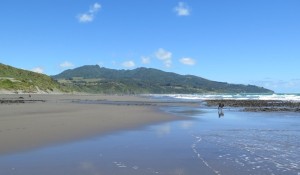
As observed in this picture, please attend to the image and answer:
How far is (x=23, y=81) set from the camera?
158 meters

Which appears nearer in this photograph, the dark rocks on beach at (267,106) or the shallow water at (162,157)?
the shallow water at (162,157)

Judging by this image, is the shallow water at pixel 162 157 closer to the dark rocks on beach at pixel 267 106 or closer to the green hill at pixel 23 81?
the dark rocks on beach at pixel 267 106

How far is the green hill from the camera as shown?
144525 millimetres

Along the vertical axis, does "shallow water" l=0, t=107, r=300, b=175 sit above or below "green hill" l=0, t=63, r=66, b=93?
below

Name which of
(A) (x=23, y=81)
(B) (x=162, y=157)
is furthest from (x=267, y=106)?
(A) (x=23, y=81)

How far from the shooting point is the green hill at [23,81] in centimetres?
14452

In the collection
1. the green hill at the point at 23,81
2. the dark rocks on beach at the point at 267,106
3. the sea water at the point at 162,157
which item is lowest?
the sea water at the point at 162,157

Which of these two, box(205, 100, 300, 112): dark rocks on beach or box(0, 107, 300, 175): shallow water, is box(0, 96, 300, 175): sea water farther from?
box(205, 100, 300, 112): dark rocks on beach

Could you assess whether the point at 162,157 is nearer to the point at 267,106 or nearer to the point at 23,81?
the point at 267,106

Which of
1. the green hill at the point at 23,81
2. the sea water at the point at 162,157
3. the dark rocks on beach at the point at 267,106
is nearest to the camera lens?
the sea water at the point at 162,157

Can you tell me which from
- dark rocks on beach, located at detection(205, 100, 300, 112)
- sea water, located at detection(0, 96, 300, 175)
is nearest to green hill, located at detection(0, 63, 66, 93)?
dark rocks on beach, located at detection(205, 100, 300, 112)

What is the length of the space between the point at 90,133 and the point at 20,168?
985 centimetres

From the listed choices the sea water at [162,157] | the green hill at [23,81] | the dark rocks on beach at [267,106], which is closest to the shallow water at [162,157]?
the sea water at [162,157]

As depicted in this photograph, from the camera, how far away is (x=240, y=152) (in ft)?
52.2
